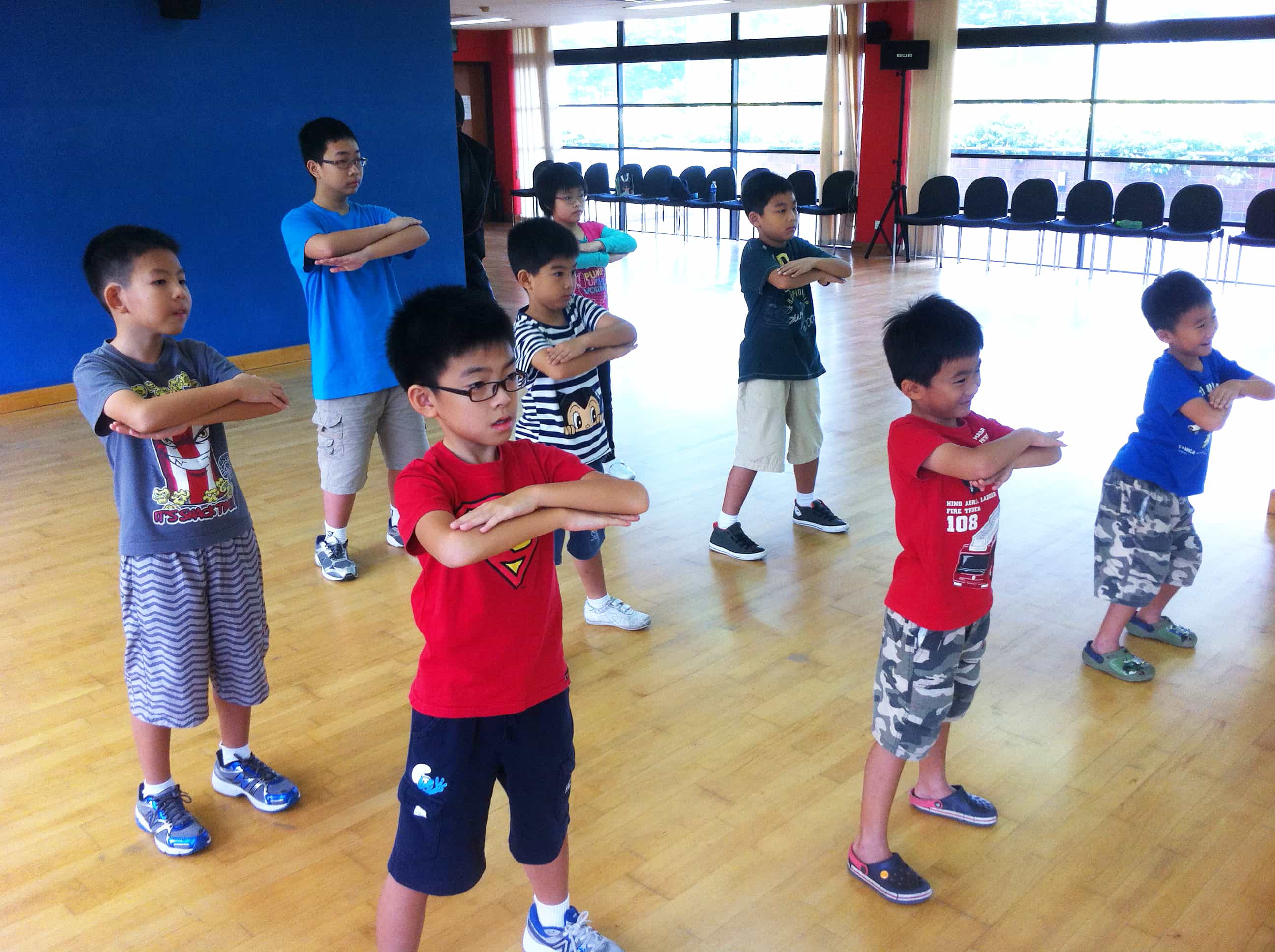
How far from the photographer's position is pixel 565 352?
267 cm

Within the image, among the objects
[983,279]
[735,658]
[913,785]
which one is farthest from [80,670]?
[983,279]

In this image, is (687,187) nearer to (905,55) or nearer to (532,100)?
(905,55)

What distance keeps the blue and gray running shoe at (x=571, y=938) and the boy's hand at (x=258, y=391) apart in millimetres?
1082

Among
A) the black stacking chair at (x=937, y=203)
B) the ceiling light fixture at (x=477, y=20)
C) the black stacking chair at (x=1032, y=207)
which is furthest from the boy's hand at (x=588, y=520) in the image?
the ceiling light fixture at (x=477, y=20)

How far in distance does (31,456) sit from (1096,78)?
32.5 feet

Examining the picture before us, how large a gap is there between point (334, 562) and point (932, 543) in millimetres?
2379

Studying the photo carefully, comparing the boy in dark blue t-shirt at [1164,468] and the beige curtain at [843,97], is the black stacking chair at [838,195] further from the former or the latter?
the boy in dark blue t-shirt at [1164,468]

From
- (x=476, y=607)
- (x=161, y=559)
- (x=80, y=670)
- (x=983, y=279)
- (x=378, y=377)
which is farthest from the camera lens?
(x=983, y=279)

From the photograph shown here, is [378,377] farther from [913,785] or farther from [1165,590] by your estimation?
[1165,590]

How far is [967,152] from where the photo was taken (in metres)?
11.6

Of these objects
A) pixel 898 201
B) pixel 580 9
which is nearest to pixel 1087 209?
pixel 898 201

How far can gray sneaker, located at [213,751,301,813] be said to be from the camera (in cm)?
240

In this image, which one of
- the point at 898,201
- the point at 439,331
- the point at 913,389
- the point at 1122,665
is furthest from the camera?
the point at 898,201

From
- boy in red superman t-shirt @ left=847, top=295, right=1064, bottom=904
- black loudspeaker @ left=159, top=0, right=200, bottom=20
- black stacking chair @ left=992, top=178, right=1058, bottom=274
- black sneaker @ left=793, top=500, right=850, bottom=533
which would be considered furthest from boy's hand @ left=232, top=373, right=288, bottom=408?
black stacking chair @ left=992, top=178, right=1058, bottom=274
